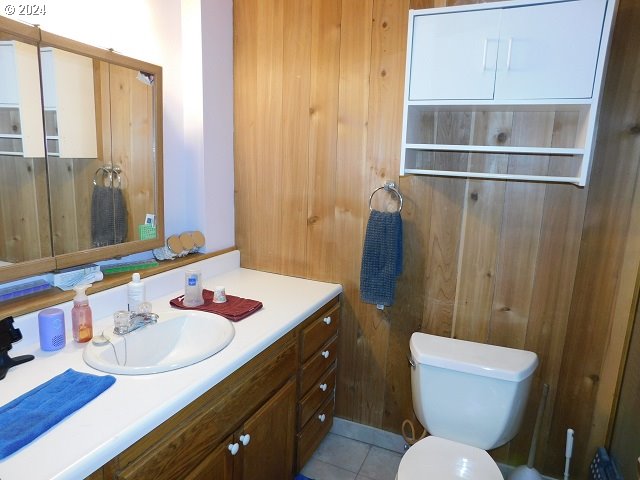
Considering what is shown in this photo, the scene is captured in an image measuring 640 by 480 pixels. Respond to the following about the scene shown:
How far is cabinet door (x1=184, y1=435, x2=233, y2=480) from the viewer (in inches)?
45.4

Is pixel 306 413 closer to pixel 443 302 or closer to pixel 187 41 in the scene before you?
pixel 443 302

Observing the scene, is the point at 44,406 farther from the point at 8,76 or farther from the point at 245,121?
the point at 245,121

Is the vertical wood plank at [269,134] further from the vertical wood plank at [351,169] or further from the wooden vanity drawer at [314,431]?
the wooden vanity drawer at [314,431]

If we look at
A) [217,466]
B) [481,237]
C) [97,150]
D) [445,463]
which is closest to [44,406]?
[217,466]

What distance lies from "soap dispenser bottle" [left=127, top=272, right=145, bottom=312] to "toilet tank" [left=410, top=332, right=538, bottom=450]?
1.06 metres

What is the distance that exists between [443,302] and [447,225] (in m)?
0.36

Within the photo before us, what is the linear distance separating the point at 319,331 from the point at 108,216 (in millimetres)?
994

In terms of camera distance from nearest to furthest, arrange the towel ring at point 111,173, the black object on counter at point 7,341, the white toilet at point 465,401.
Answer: the black object on counter at point 7,341, the white toilet at point 465,401, the towel ring at point 111,173

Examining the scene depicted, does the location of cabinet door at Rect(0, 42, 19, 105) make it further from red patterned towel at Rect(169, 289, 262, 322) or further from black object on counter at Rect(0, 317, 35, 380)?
red patterned towel at Rect(169, 289, 262, 322)

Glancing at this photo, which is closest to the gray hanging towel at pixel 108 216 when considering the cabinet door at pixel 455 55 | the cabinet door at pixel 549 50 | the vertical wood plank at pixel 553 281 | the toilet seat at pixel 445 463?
the cabinet door at pixel 455 55

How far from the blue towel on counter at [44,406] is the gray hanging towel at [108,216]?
619mm

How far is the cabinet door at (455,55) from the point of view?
1.44 m

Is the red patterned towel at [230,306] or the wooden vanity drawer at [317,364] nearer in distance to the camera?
the red patterned towel at [230,306]

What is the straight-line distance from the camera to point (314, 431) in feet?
6.42
